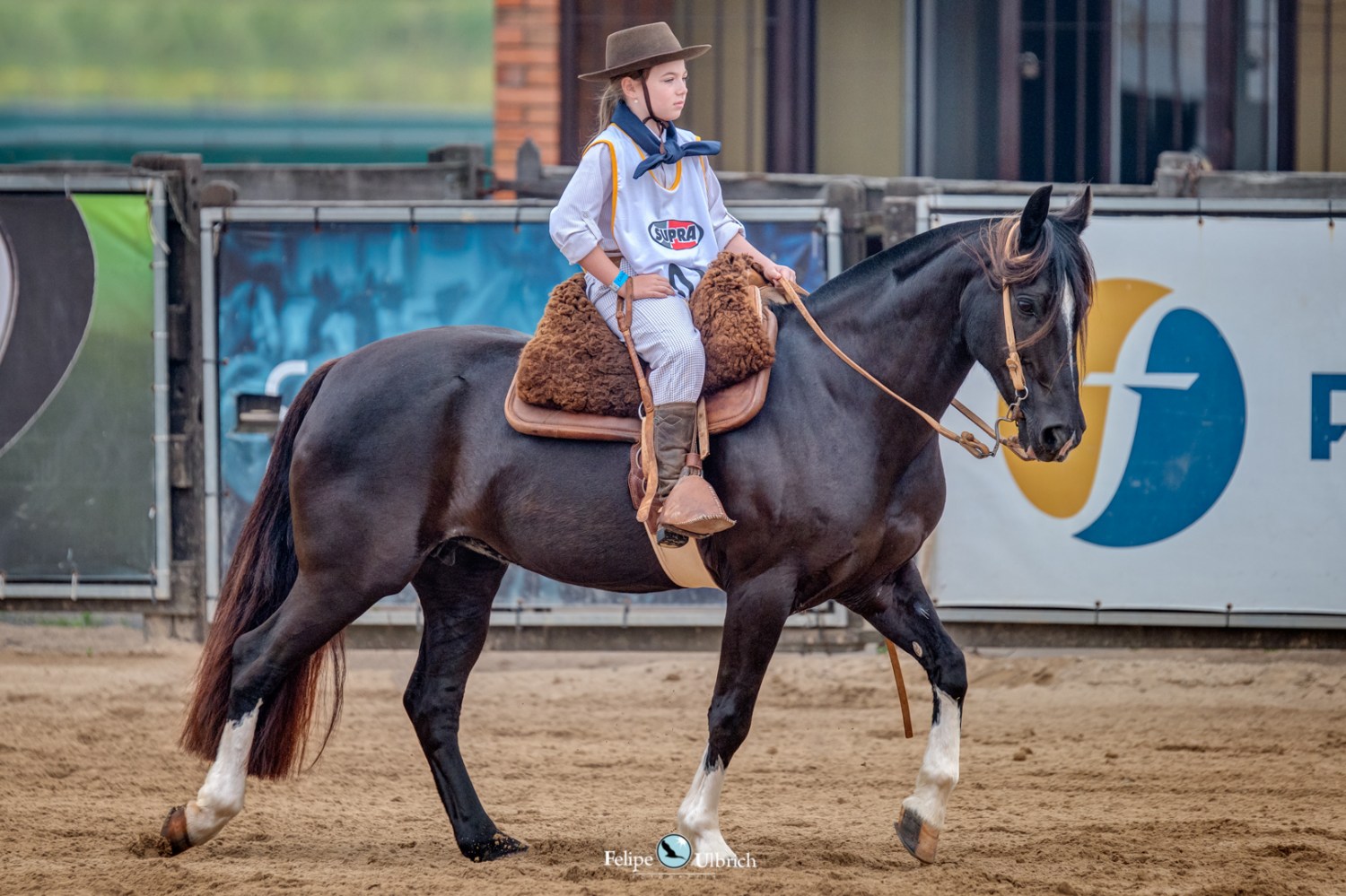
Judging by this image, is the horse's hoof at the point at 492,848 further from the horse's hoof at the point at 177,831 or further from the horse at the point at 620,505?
the horse's hoof at the point at 177,831

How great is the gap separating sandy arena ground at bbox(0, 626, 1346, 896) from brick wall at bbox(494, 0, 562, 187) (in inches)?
156

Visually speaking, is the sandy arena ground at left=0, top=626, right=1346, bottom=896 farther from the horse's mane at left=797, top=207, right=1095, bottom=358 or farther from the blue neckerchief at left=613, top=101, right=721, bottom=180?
the blue neckerchief at left=613, top=101, right=721, bottom=180

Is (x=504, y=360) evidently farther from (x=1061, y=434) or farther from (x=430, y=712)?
(x=1061, y=434)

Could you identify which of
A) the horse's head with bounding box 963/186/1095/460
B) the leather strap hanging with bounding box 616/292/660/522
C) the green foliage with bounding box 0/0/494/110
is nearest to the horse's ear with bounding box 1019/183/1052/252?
the horse's head with bounding box 963/186/1095/460

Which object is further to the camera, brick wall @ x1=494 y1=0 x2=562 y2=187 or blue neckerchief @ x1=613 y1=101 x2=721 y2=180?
brick wall @ x1=494 y1=0 x2=562 y2=187

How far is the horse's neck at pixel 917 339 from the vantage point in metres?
4.62

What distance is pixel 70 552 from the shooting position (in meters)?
8.20

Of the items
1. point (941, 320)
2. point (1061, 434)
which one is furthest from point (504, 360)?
point (1061, 434)

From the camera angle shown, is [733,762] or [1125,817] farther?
[733,762]

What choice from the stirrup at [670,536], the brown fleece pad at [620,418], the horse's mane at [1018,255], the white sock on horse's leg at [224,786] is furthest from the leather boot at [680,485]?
the white sock on horse's leg at [224,786]

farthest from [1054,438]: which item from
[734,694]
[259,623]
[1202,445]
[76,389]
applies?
[76,389]

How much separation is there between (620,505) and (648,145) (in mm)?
1144

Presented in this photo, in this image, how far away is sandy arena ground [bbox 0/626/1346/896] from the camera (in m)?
4.58

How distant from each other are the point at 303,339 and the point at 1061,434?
5045 mm
